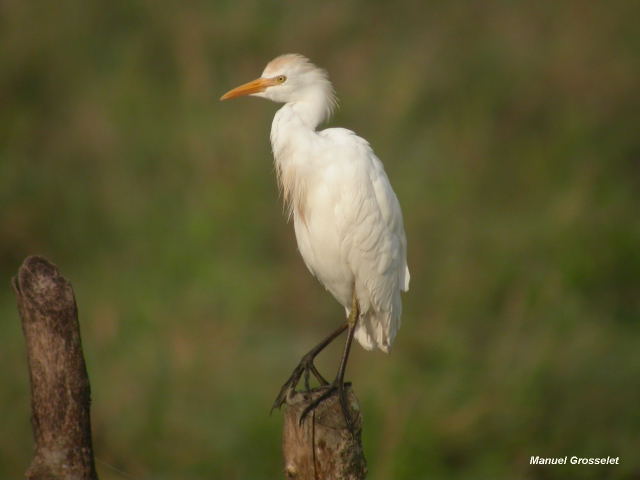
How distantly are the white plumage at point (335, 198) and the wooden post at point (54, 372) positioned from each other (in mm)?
1280

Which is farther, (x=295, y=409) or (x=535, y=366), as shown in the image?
(x=535, y=366)

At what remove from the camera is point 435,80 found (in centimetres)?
736

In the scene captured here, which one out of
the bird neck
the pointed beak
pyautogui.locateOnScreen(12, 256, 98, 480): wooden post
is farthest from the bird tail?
pyautogui.locateOnScreen(12, 256, 98, 480): wooden post

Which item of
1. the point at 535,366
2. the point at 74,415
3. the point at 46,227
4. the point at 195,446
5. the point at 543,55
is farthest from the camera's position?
the point at 543,55

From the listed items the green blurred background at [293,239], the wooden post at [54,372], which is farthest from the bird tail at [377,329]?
the wooden post at [54,372]

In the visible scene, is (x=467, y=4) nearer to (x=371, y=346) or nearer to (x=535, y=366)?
(x=535, y=366)

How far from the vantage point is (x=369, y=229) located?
373cm

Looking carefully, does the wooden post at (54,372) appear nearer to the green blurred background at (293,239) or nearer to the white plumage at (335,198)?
the white plumage at (335,198)

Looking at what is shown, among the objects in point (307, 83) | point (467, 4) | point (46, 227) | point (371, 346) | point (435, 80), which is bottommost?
point (371, 346)

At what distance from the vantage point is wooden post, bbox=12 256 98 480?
2.70 metres

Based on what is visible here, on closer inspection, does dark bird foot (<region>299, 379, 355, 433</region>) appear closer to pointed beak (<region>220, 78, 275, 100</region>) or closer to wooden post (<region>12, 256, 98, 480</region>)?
wooden post (<region>12, 256, 98, 480</region>)

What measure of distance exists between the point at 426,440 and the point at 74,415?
9.96ft

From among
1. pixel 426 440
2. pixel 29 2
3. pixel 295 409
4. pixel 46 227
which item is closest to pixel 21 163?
pixel 46 227

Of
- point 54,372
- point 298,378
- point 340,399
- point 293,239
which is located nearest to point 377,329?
point 298,378
